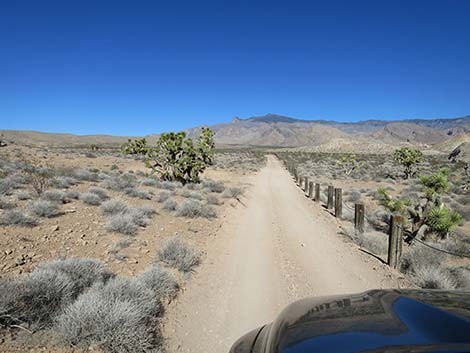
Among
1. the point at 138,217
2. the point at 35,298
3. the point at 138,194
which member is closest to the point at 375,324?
the point at 35,298

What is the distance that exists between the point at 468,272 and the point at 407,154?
1073 inches

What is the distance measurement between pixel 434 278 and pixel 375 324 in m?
4.78

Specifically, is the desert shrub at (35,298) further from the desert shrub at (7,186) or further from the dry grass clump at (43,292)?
the desert shrub at (7,186)

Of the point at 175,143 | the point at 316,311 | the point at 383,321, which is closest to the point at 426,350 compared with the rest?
the point at 383,321

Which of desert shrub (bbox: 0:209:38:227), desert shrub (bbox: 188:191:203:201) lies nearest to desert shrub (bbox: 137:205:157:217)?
desert shrub (bbox: 0:209:38:227)

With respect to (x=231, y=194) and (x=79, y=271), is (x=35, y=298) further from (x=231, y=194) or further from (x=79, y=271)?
(x=231, y=194)

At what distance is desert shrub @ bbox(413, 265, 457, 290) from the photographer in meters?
5.51

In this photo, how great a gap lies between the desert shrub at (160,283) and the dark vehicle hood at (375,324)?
9.56 ft

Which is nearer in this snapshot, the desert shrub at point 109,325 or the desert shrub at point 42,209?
the desert shrub at point 109,325

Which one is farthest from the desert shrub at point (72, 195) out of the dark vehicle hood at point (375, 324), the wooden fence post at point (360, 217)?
the dark vehicle hood at point (375, 324)

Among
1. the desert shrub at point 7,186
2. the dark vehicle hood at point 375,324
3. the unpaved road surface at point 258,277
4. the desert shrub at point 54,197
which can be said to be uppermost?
the dark vehicle hood at point 375,324

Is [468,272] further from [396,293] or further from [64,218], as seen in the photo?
[64,218]

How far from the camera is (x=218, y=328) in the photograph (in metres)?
4.35

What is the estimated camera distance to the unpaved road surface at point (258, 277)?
4355mm
